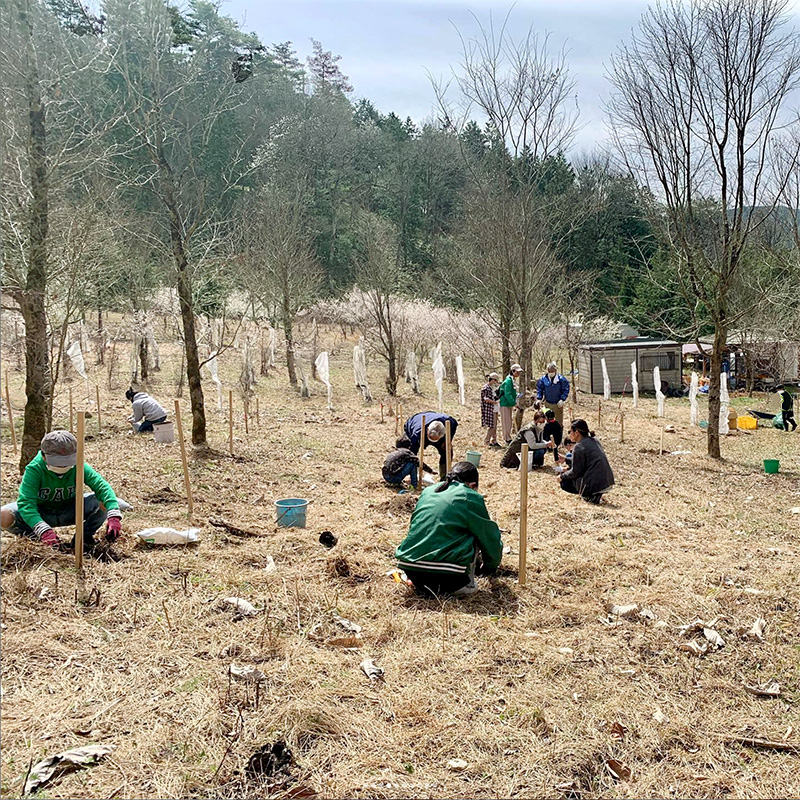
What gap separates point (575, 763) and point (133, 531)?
4314 millimetres

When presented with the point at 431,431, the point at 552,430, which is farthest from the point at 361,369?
the point at 431,431

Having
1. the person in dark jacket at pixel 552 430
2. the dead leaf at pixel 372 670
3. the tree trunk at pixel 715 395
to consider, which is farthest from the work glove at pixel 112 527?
the tree trunk at pixel 715 395

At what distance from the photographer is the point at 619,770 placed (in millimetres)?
3188

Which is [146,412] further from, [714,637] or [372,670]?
[714,637]

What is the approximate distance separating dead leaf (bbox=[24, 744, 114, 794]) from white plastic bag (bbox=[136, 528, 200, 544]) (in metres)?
2.75

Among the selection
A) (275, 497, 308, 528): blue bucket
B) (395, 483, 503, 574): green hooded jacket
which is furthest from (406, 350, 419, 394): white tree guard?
(395, 483, 503, 574): green hooded jacket

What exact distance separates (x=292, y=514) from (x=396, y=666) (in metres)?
3.14

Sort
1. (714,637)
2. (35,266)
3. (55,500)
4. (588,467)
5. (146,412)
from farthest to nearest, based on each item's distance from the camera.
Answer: (146,412), (588,467), (35,266), (55,500), (714,637)

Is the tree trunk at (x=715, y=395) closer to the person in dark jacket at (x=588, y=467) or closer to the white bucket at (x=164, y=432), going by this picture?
the person in dark jacket at (x=588, y=467)

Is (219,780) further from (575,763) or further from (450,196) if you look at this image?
(450,196)

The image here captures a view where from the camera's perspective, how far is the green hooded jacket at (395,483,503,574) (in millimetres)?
5062

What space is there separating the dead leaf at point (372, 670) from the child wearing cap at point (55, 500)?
99.5 inches

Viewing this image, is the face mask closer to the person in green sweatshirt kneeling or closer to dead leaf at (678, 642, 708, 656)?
the person in green sweatshirt kneeling

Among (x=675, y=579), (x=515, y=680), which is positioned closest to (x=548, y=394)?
(x=675, y=579)
